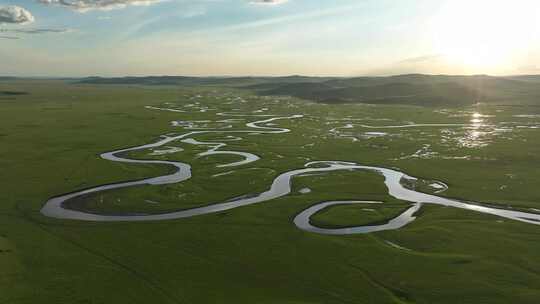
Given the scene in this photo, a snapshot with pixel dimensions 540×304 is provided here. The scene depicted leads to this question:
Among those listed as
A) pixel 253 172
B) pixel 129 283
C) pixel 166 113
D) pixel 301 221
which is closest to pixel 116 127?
pixel 166 113

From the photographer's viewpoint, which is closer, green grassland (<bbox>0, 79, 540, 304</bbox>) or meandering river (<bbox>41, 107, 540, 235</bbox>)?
green grassland (<bbox>0, 79, 540, 304</bbox>)

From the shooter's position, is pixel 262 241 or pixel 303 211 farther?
pixel 303 211

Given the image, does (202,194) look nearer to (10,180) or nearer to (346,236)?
(346,236)

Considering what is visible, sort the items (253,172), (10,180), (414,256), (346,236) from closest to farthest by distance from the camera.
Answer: (414,256), (346,236), (10,180), (253,172)

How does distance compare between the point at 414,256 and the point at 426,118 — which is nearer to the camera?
the point at 414,256

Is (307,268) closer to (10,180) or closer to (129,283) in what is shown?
(129,283)

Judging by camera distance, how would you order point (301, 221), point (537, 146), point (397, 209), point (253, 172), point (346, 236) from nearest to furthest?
point (346, 236), point (301, 221), point (397, 209), point (253, 172), point (537, 146)

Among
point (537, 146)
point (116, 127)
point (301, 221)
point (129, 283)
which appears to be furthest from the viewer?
point (116, 127)

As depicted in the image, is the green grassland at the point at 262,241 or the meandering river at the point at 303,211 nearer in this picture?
the green grassland at the point at 262,241

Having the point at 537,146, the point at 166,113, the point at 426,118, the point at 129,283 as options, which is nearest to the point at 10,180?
the point at 129,283
